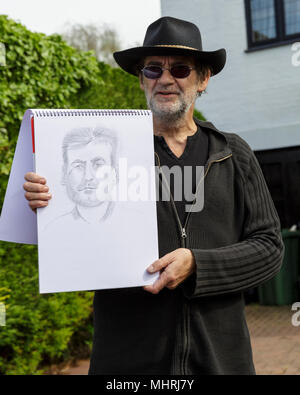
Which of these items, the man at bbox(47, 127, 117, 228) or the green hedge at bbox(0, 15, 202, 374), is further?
the green hedge at bbox(0, 15, 202, 374)

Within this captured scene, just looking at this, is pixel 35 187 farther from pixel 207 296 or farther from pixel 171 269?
pixel 207 296

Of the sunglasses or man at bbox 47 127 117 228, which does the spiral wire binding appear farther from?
the sunglasses

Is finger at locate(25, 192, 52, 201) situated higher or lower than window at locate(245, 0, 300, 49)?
lower

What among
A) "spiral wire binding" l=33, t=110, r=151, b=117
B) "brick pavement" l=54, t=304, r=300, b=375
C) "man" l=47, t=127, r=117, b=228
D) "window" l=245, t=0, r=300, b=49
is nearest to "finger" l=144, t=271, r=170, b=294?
"man" l=47, t=127, r=117, b=228

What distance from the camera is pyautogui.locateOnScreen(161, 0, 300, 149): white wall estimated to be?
30.7 ft

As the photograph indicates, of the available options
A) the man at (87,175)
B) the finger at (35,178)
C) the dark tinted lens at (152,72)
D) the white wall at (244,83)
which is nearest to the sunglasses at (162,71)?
the dark tinted lens at (152,72)

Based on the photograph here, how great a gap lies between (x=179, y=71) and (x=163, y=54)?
0.30 feet

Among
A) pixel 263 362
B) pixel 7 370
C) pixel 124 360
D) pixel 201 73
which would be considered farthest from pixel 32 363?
pixel 201 73

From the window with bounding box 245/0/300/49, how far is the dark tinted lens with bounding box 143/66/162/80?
8011mm

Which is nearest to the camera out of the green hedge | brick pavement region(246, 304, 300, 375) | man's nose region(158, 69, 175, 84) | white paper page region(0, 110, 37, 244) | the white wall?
white paper page region(0, 110, 37, 244)

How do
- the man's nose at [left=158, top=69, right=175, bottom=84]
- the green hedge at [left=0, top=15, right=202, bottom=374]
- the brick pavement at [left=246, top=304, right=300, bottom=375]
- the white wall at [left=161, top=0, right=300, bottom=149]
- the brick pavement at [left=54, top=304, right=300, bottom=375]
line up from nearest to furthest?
the man's nose at [left=158, top=69, right=175, bottom=84] < the green hedge at [left=0, top=15, right=202, bottom=374] < the brick pavement at [left=54, top=304, right=300, bottom=375] < the brick pavement at [left=246, top=304, right=300, bottom=375] < the white wall at [left=161, top=0, right=300, bottom=149]

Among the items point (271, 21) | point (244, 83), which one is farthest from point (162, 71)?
point (271, 21)

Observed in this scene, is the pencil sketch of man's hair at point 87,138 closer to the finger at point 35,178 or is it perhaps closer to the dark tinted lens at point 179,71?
the finger at point 35,178

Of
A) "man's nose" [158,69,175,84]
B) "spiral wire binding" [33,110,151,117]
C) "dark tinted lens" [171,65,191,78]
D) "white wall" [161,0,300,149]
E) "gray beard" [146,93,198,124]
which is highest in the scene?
"white wall" [161,0,300,149]
